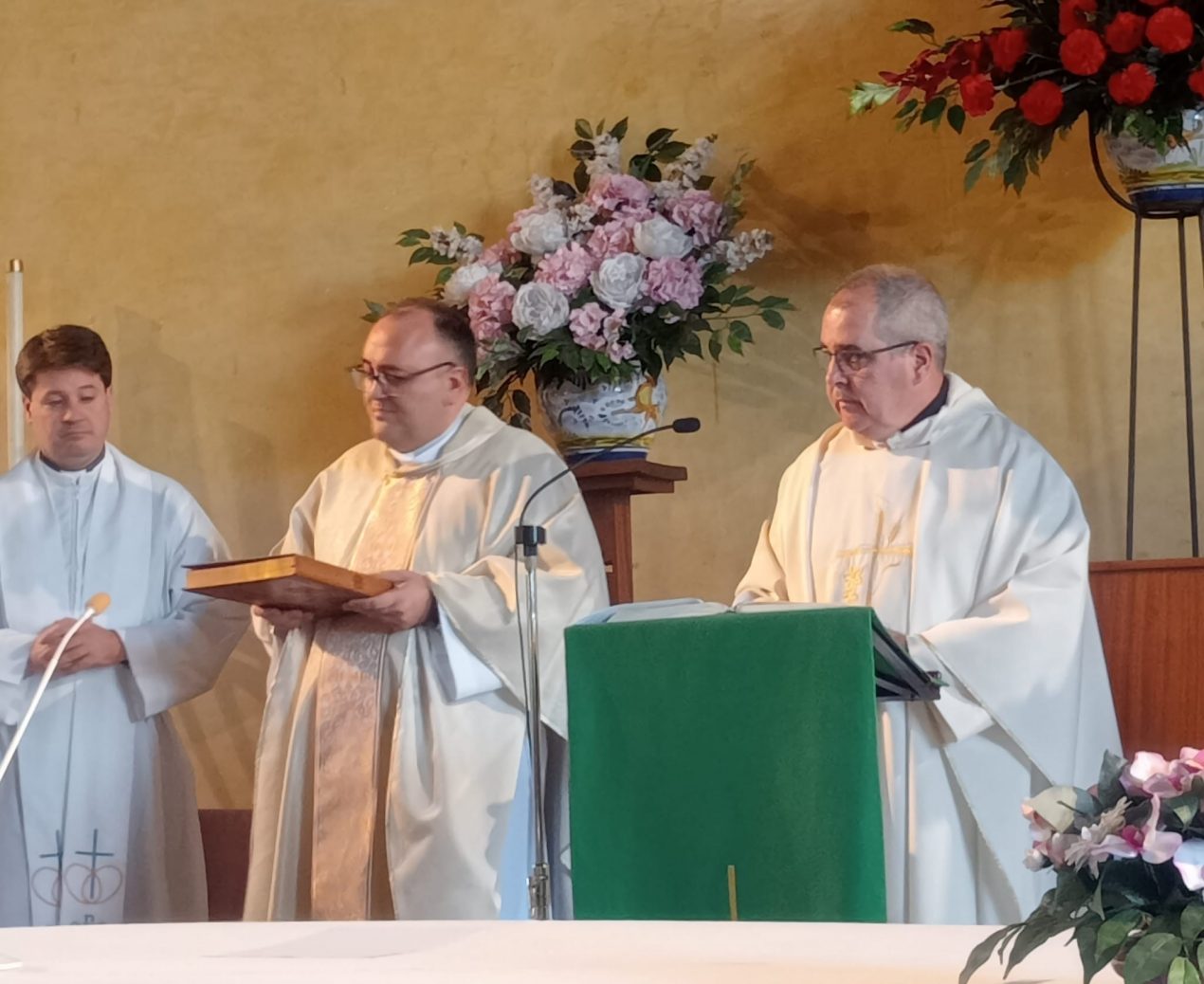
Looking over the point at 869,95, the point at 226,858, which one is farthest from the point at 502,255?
the point at 226,858

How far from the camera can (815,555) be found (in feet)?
15.2

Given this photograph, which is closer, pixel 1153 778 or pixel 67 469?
pixel 1153 778

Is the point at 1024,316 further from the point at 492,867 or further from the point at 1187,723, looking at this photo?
the point at 492,867

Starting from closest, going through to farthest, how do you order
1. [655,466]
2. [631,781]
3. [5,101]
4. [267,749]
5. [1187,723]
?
1. [631,781]
2. [1187,723]
3. [267,749]
4. [655,466]
5. [5,101]

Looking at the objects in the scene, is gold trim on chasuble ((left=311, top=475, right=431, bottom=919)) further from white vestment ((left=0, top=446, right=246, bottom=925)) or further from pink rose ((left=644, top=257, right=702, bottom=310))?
pink rose ((left=644, top=257, right=702, bottom=310))

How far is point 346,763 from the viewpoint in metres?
4.69

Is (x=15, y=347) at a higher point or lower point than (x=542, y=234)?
lower

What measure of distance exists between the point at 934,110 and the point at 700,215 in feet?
2.68

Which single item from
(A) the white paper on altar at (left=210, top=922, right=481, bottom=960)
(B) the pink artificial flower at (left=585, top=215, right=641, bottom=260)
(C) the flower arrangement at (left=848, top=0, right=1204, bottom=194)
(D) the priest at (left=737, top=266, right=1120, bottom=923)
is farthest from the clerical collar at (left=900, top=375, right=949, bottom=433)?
(A) the white paper on altar at (left=210, top=922, right=481, bottom=960)

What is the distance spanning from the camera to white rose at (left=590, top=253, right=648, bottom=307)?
210 inches

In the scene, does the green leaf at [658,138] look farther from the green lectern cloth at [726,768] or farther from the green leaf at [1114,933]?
the green leaf at [1114,933]

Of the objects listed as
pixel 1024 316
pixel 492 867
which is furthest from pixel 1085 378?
pixel 492 867

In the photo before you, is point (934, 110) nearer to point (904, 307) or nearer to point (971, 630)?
point (904, 307)

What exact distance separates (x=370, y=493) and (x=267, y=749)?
2.56 ft
